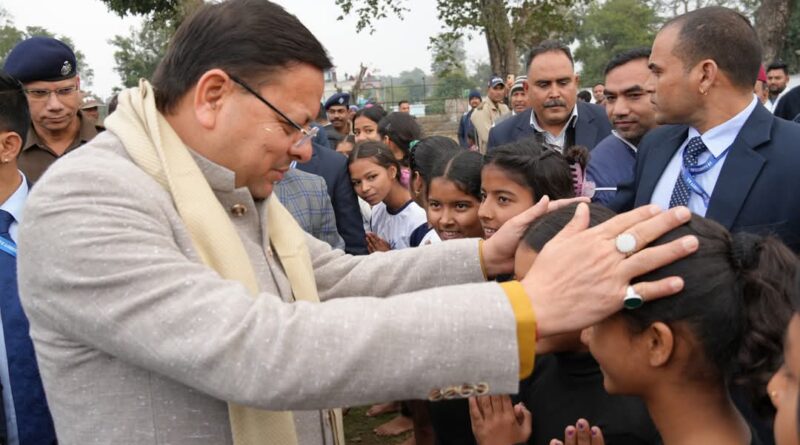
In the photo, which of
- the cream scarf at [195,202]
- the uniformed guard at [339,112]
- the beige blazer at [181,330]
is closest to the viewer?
the beige blazer at [181,330]

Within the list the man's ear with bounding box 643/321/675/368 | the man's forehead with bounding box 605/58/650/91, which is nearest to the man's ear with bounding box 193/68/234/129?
the man's ear with bounding box 643/321/675/368

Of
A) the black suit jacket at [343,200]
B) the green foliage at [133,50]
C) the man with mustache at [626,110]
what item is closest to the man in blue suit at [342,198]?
the black suit jacket at [343,200]

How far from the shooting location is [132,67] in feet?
207

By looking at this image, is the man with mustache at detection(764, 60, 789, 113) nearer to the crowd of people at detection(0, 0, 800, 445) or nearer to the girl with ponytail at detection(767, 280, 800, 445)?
the crowd of people at detection(0, 0, 800, 445)

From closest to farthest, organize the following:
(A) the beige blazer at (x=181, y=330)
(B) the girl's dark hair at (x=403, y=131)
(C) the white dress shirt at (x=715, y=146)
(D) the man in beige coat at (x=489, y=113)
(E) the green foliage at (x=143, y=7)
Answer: (A) the beige blazer at (x=181, y=330)
(C) the white dress shirt at (x=715, y=146)
(B) the girl's dark hair at (x=403, y=131)
(D) the man in beige coat at (x=489, y=113)
(E) the green foliage at (x=143, y=7)

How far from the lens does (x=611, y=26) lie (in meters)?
78.0

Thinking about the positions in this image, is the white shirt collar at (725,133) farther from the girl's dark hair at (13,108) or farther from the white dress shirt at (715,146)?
the girl's dark hair at (13,108)

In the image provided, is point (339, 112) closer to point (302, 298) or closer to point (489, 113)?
point (489, 113)

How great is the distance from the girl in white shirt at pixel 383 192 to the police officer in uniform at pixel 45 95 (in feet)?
6.25

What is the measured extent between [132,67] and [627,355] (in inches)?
2639

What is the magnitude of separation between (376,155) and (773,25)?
12852 millimetres

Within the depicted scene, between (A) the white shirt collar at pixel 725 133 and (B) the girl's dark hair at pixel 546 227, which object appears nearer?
(B) the girl's dark hair at pixel 546 227

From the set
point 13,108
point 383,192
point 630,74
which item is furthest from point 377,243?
point 13,108

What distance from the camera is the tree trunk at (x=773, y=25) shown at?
1477 cm
